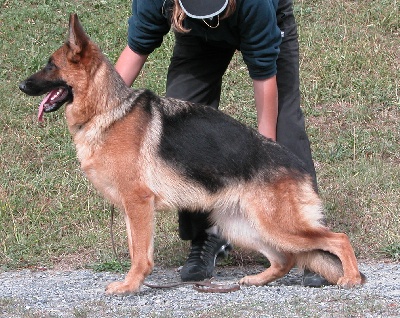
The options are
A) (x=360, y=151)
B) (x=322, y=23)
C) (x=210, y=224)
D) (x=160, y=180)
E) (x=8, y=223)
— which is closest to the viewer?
(x=160, y=180)

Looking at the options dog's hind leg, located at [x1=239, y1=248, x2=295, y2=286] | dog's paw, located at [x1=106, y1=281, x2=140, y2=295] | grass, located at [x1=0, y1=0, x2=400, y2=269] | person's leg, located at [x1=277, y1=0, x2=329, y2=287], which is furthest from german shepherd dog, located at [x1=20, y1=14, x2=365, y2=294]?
grass, located at [x1=0, y1=0, x2=400, y2=269]

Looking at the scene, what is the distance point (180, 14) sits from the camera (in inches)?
201

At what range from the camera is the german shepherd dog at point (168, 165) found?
5066 mm

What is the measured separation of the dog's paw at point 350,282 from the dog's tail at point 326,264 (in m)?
0.11

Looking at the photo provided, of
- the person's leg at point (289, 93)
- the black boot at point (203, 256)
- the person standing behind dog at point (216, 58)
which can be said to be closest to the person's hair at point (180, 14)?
the person standing behind dog at point (216, 58)

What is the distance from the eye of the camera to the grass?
6.68m

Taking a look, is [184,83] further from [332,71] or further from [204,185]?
[332,71]

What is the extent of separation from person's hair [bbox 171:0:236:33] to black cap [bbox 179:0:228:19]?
0.16 feet

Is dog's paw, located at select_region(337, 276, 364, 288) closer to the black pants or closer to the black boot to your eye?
the black pants

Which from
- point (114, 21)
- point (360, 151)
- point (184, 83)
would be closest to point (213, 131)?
point (184, 83)

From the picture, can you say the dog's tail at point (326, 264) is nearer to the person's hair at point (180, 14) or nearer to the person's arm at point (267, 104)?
the person's arm at point (267, 104)

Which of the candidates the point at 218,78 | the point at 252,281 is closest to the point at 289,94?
the point at 218,78

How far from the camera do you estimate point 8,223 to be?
707 cm

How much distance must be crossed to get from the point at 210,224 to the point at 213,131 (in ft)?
2.78
